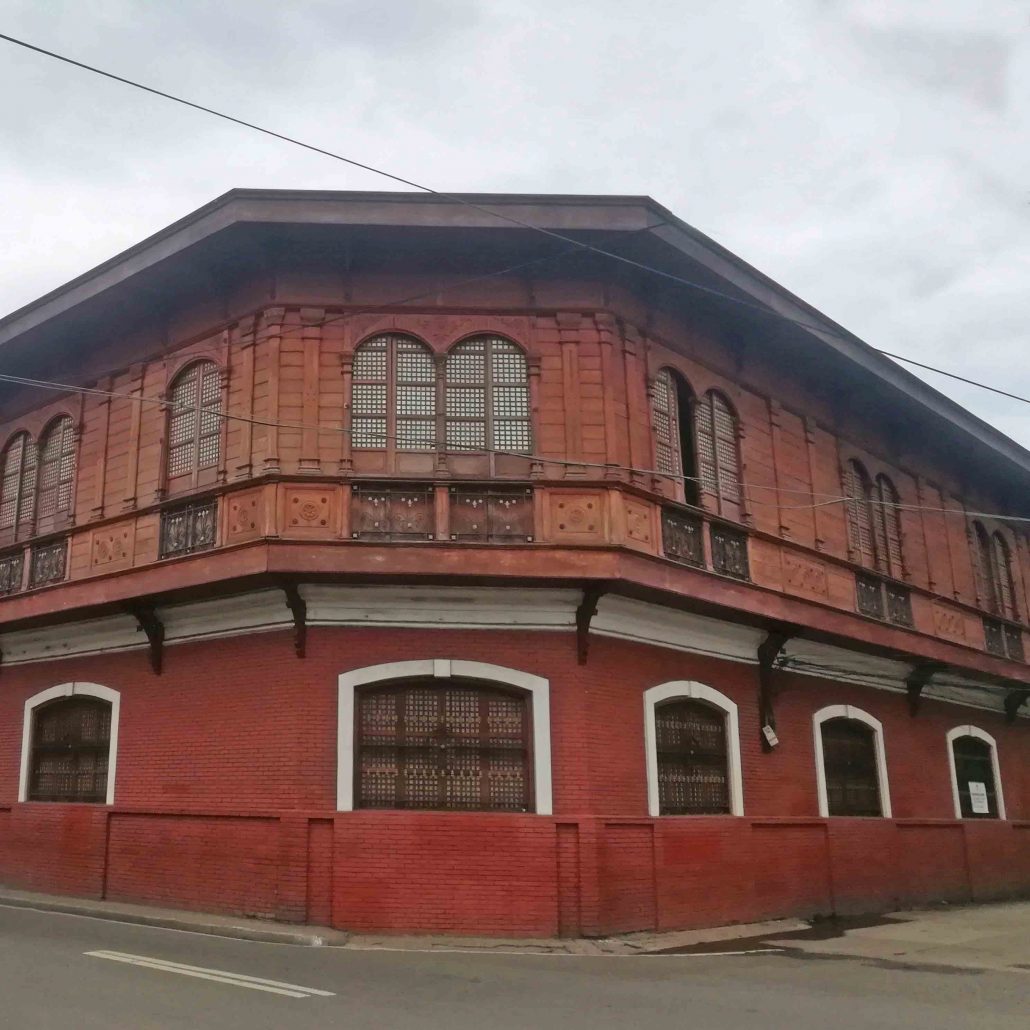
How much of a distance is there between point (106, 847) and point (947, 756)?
1363 cm

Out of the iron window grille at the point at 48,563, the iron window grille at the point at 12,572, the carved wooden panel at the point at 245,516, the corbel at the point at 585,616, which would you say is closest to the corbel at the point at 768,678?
the corbel at the point at 585,616

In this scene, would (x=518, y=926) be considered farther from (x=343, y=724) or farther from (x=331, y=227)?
(x=331, y=227)

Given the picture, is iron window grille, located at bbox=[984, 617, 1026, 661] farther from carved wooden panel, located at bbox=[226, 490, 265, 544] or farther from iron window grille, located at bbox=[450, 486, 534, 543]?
carved wooden panel, located at bbox=[226, 490, 265, 544]

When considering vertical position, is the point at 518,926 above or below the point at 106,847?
below

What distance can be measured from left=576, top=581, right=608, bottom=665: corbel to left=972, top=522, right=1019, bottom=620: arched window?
11751 millimetres

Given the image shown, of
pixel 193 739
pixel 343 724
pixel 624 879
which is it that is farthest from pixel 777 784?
pixel 193 739

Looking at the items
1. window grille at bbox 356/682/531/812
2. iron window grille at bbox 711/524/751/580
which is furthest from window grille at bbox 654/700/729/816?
window grille at bbox 356/682/531/812

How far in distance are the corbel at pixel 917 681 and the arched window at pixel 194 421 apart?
1179 cm

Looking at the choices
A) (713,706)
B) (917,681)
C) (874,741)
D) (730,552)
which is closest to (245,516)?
(730,552)

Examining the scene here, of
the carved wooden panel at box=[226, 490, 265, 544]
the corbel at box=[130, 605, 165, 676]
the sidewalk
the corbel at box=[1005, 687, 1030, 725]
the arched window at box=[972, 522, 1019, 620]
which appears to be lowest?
the sidewalk

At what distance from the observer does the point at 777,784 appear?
14.8 meters

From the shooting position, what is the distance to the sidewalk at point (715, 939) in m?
11.1

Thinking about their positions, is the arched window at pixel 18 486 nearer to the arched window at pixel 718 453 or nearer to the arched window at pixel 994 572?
the arched window at pixel 718 453

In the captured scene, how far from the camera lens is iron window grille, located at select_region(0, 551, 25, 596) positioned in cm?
1567
